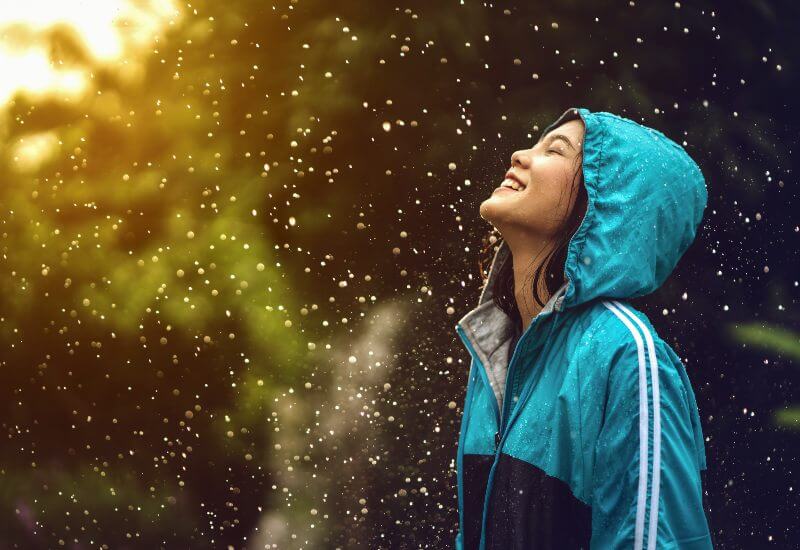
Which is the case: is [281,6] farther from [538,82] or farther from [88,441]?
[88,441]

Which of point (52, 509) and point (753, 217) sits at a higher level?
point (753, 217)

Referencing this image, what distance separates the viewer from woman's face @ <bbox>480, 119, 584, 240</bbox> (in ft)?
2.91

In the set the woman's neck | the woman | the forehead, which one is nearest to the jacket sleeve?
the woman

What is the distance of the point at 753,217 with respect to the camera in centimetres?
131

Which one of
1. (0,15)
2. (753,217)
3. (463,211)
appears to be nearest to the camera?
(463,211)

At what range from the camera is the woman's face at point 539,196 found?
887 millimetres

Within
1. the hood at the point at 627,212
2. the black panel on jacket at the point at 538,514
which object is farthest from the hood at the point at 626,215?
the black panel on jacket at the point at 538,514

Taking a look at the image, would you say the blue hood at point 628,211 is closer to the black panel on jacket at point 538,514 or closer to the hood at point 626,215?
the hood at point 626,215

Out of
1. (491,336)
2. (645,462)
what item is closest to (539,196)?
(491,336)

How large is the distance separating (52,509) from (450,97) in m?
0.94

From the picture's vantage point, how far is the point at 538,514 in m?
0.79

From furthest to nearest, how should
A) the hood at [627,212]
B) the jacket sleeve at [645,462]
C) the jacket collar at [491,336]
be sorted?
1. the jacket collar at [491,336]
2. the hood at [627,212]
3. the jacket sleeve at [645,462]

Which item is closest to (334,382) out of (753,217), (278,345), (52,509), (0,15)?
(278,345)

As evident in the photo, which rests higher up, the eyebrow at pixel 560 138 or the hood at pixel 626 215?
the eyebrow at pixel 560 138
